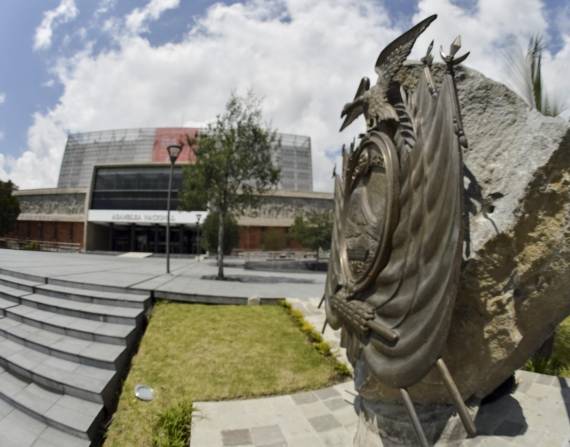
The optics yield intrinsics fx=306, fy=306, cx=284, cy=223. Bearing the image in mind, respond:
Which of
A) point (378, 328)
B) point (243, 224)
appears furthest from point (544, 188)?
point (243, 224)

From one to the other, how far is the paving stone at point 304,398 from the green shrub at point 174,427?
4.78ft

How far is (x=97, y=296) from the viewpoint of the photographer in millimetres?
7469

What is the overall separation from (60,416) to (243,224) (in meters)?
35.2

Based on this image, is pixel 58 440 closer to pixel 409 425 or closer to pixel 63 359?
pixel 63 359

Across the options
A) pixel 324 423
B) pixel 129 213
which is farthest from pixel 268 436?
pixel 129 213

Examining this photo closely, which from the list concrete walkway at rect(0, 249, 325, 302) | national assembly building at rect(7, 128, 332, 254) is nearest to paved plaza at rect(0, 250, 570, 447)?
concrete walkway at rect(0, 249, 325, 302)

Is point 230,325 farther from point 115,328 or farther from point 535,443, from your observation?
point 535,443

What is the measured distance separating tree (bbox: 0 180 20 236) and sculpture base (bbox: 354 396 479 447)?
4019 cm

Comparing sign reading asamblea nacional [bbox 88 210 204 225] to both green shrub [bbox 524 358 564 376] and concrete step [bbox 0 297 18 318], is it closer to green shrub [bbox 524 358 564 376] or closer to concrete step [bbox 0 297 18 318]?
concrete step [bbox 0 297 18 318]

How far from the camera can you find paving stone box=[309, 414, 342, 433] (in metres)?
3.77

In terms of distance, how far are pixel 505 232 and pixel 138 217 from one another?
139 ft

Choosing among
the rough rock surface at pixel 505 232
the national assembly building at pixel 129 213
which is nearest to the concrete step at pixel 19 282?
the rough rock surface at pixel 505 232

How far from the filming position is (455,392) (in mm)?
1709

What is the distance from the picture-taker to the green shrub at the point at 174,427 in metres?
3.49
